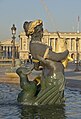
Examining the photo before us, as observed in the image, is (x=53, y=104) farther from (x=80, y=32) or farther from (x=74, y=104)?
(x=80, y=32)

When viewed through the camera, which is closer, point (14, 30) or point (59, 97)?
point (59, 97)

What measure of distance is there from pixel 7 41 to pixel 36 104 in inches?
5794

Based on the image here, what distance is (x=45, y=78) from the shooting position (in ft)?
28.9

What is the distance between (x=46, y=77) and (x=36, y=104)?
0.69 m

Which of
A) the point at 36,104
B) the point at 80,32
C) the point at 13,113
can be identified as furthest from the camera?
the point at 80,32

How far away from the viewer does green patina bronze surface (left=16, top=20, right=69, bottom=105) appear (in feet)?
28.1

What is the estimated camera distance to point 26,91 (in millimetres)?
8906

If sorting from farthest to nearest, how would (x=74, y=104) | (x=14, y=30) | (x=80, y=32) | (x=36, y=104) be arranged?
(x=80, y=32) < (x=14, y=30) < (x=74, y=104) < (x=36, y=104)

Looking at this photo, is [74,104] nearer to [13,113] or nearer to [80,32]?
[13,113]

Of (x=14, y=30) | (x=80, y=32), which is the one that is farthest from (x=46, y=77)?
(x=80, y=32)

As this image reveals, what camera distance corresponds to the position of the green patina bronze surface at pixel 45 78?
8570 mm

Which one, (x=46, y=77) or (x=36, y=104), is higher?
(x=46, y=77)

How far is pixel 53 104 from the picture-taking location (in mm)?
8797

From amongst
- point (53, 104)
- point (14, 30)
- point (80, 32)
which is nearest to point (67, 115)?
point (53, 104)
